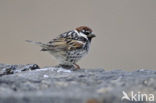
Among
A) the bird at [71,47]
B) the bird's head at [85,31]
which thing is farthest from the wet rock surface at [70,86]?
the bird's head at [85,31]

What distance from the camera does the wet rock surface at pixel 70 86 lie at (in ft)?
7.64

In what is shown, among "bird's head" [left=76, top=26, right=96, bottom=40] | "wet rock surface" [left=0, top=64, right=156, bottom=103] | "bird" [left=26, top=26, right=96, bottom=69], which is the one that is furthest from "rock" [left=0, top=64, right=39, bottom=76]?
"bird's head" [left=76, top=26, right=96, bottom=40]

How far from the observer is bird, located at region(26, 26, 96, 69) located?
463cm

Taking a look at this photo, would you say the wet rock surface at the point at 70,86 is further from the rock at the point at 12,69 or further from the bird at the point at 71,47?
the bird at the point at 71,47

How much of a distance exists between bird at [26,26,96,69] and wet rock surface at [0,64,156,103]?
84cm

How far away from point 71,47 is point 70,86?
192 cm

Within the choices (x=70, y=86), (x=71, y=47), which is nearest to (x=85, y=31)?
(x=71, y=47)

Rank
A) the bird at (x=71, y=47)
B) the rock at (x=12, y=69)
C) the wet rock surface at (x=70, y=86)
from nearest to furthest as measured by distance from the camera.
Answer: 1. the wet rock surface at (x=70, y=86)
2. the rock at (x=12, y=69)
3. the bird at (x=71, y=47)

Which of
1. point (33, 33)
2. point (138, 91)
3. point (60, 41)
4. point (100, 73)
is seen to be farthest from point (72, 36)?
point (33, 33)

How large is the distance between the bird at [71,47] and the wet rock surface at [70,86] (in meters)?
0.84

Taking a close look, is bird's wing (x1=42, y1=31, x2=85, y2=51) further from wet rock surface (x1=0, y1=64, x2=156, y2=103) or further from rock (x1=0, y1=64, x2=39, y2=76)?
wet rock surface (x1=0, y1=64, x2=156, y2=103)

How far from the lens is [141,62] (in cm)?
809

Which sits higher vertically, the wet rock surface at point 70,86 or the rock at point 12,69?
the rock at point 12,69

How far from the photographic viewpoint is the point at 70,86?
2.77m
